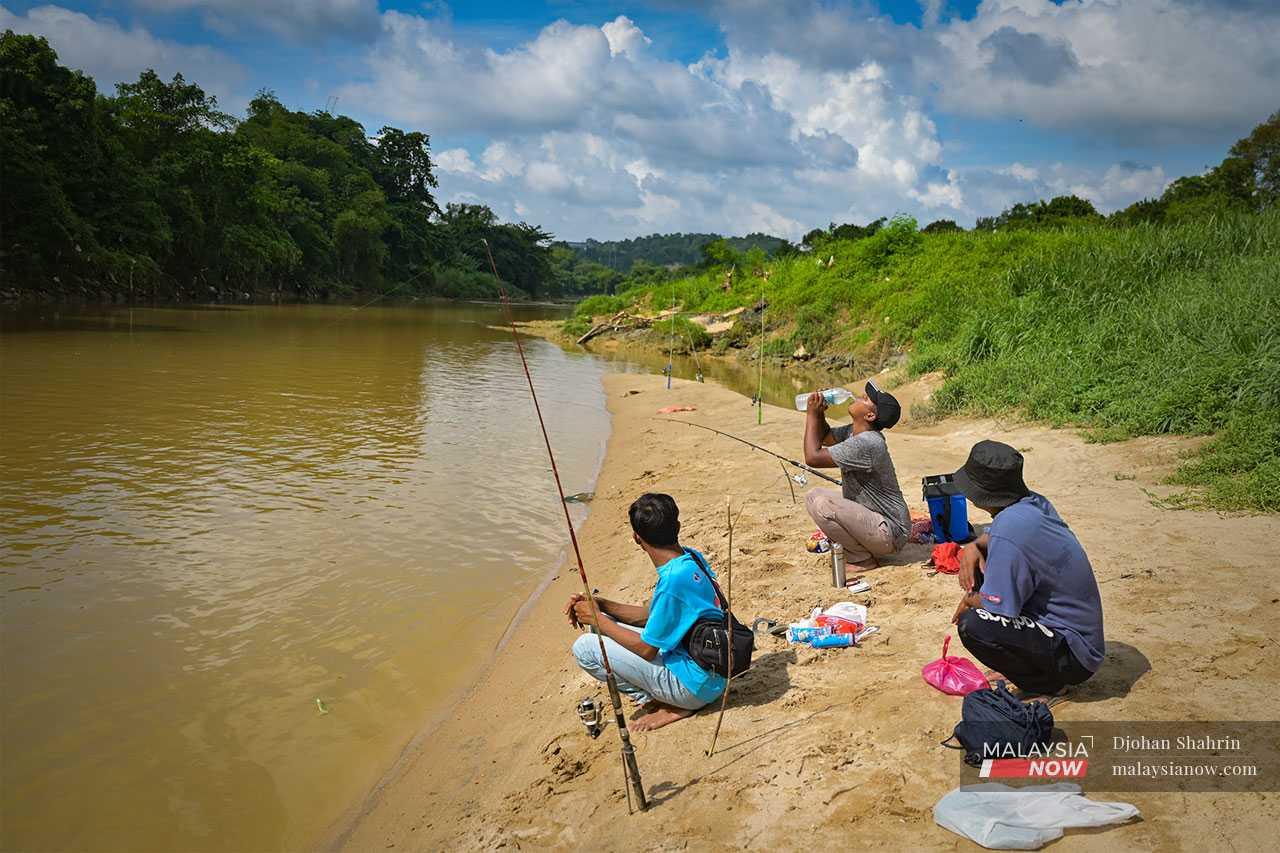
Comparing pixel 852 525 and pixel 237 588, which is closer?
pixel 852 525

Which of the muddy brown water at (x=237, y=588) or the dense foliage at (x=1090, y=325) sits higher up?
the dense foliage at (x=1090, y=325)

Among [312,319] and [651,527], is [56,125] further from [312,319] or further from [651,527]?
[651,527]

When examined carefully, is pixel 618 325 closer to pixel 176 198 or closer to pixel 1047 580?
pixel 176 198

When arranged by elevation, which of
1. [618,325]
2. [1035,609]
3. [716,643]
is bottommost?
[716,643]

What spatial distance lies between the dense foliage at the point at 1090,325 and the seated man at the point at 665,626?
4.77m

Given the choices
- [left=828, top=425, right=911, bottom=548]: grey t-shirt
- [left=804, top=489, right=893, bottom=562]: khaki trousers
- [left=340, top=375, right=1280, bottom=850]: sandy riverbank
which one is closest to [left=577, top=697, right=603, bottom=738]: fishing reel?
[left=340, top=375, right=1280, bottom=850]: sandy riverbank

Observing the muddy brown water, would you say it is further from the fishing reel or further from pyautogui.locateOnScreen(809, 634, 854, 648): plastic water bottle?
pyautogui.locateOnScreen(809, 634, 854, 648): plastic water bottle

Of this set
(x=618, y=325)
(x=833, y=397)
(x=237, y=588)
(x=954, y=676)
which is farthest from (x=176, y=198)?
(x=954, y=676)

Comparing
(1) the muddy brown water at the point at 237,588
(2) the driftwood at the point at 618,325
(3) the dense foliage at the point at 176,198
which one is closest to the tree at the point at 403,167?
A: (3) the dense foliage at the point at 176,198

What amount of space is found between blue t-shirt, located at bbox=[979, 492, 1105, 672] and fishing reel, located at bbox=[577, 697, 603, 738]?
1.83m

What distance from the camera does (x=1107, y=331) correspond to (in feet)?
36.0

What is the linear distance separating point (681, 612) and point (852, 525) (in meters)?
2.15

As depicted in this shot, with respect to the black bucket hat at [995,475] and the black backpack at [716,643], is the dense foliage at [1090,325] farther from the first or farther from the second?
the black backpack at [716,643]

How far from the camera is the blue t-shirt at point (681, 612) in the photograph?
146 inches
